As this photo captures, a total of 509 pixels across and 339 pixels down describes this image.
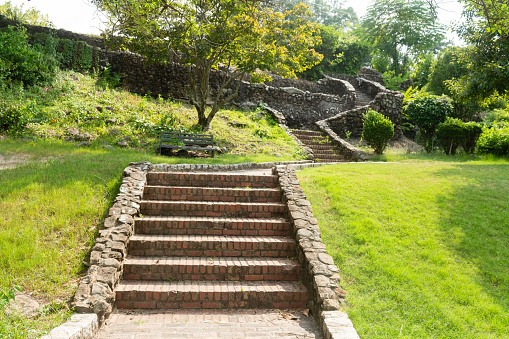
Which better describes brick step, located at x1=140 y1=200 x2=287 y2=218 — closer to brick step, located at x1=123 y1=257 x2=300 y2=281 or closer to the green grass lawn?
the green grass lawn

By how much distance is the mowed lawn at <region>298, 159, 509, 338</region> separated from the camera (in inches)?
156

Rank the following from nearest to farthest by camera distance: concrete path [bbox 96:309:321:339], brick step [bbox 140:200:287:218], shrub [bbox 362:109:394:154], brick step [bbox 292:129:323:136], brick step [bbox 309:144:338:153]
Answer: concrete path [bbox 96:309:321:339], brick step [bbox 140:200:287:218], shrub [bbox 362:109:394:154], brick step [bbox 309:144:338:153], brick step [bbox 292:129:323:136]

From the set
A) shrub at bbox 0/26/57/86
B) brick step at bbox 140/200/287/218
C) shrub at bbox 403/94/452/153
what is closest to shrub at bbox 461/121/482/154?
shrub at bbox 403/94/452/153

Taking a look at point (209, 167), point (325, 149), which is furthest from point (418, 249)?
point (325, 149)

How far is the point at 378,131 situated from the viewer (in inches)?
507

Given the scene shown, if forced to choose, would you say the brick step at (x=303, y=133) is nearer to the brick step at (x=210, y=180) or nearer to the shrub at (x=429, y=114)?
the shrub at (x=429, y=114)

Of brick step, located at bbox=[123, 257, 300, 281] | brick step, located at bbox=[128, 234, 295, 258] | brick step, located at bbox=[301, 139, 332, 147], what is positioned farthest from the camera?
brick step, located at bbox=[301, 139, 332, 147]

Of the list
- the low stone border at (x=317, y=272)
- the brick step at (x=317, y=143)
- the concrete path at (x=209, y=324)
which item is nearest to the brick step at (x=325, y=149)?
the brick step at (x=317, y=143)

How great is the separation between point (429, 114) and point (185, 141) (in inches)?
451

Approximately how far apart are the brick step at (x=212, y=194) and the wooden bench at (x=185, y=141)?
3.70 meters

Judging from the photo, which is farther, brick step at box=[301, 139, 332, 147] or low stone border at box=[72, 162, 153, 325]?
brick step at box=[301, 139, 332, 147]

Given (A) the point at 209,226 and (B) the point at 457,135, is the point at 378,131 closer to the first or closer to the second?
(B) the point at 457,135

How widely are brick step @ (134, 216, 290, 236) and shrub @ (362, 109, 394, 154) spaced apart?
8401 mm

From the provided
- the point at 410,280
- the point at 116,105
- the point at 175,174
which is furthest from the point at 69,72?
the point at 410,280
